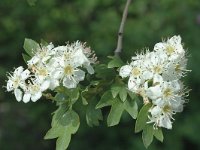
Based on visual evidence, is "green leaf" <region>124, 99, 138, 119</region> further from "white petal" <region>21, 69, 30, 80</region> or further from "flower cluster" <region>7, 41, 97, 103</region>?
"white petal" <region>21, 69, 30, 80</region>

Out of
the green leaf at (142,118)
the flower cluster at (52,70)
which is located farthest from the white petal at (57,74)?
the green leaf at (142,118)

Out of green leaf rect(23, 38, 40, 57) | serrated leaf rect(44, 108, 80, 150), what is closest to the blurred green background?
green leaf rect(23, 38, 40, 57)

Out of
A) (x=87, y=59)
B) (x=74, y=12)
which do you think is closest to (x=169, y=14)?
(x=74, y=12)

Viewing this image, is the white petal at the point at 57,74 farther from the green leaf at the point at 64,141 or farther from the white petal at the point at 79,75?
the green leaf at the point at 64,141

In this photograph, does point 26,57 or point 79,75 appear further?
point 26,57

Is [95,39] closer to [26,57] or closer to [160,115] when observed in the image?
[26,57]

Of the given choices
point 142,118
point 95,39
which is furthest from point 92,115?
point 95,39
